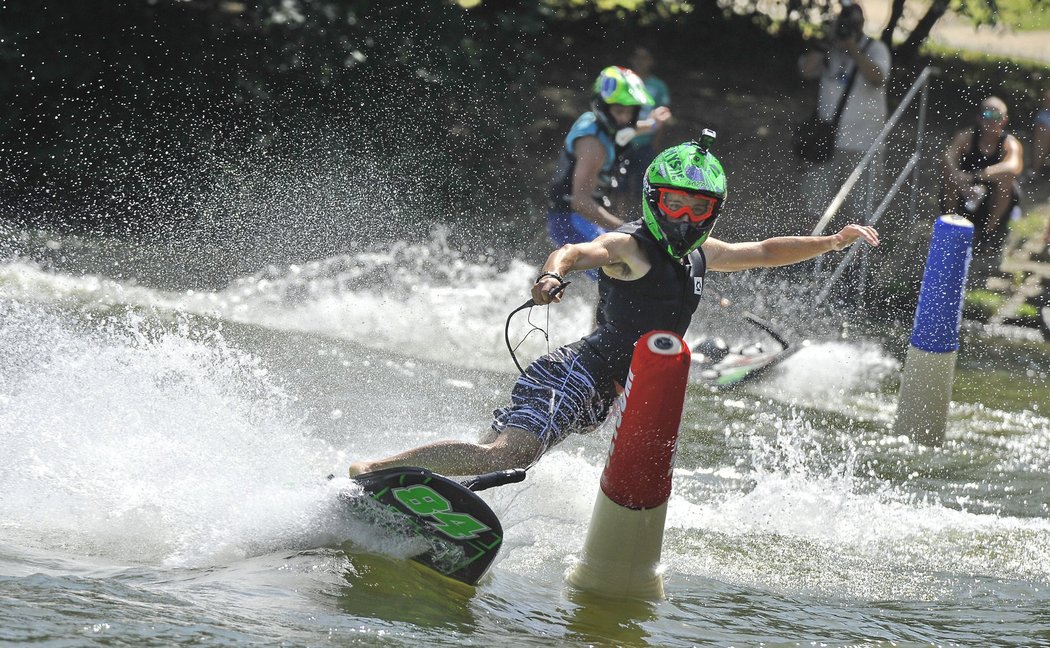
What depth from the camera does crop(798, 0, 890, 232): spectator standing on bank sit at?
12.2m

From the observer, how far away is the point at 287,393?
8031 mm

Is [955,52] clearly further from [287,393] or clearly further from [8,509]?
[8,509]

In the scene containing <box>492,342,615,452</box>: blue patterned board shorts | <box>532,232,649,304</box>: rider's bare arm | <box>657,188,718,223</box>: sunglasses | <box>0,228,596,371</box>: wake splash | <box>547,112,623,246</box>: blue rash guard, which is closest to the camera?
<box>532,232,649,304</box>: rider's bare arm

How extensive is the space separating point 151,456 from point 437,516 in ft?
5.87

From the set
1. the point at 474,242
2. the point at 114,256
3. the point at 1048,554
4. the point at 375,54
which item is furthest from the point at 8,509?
the point at 375,54

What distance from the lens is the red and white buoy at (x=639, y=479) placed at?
492 cm

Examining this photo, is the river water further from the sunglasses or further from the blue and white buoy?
the sunglasses

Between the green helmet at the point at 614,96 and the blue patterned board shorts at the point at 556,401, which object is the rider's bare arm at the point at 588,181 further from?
the blue patterned board shorts at the point at 556,401

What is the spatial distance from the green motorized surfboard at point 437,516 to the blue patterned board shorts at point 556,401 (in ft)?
2.14

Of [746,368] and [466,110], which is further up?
[466,110]

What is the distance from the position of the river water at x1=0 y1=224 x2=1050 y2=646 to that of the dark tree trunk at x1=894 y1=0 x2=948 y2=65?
7.26m

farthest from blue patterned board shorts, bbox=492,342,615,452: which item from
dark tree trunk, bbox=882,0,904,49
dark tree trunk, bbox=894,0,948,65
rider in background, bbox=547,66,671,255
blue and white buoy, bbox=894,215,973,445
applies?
dark tree trunk, bbox=894,0,948,65

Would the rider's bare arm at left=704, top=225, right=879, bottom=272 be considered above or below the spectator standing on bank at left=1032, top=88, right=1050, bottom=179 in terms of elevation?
below

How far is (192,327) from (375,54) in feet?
15.0
